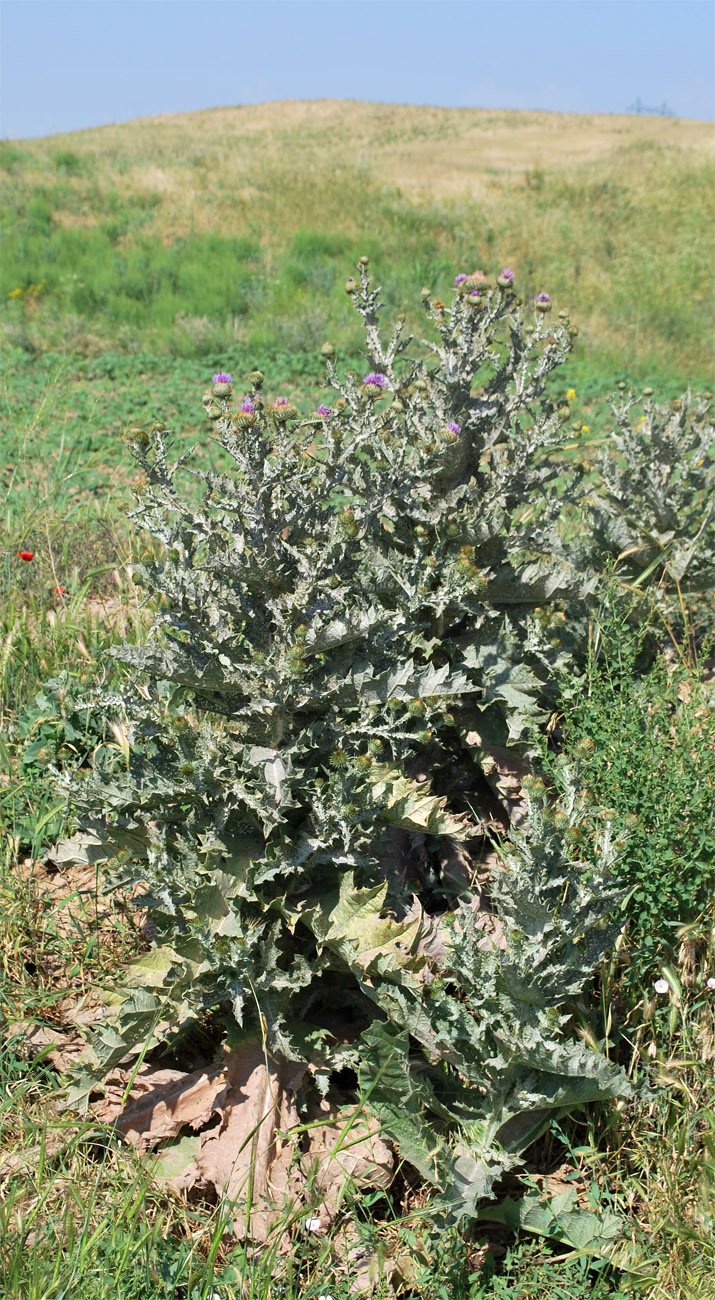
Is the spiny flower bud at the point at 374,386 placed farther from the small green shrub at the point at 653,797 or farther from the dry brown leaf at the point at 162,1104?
the dry brown leaf at the point at 162,1104

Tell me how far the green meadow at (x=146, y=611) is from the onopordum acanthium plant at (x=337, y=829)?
0.72ft

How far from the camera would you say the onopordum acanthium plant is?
2033 mm

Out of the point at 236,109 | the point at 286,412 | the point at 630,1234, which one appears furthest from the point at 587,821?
the point at 236,109

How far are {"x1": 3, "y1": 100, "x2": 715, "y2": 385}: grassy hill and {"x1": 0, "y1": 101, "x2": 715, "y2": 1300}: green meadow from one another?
0.17 feet

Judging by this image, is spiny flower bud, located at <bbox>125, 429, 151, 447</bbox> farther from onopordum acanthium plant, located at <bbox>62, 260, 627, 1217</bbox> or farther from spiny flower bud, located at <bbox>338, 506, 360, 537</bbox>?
spiny flower bud, located at <bbox>338, 506, 360, 537</bbox>

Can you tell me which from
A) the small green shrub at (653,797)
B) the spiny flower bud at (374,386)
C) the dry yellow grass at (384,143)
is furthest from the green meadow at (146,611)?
the dry yellow grass at (384,143)

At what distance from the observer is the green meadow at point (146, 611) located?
198cm

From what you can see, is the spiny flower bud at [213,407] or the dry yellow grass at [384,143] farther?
the dry yellow grass at [384,143]

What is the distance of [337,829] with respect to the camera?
7.14 feet

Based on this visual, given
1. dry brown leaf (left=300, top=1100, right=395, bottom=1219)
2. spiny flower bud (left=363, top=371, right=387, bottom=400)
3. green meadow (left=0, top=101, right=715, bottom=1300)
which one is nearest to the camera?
green meadow (left=0, top=101, right=715, bottom=1300)

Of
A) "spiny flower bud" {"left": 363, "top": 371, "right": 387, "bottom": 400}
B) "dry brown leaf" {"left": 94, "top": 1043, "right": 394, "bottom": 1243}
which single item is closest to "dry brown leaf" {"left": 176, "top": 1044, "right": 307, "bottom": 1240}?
"dry brown leaf" {"left": 94, "top": 1043, "right": 394, "bottom": 1243}

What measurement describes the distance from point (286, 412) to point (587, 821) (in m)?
1.31

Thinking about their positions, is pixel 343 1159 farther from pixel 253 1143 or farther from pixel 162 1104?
pixel 162 1104

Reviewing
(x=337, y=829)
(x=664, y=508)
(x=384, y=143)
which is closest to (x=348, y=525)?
(x=337, y=829)
